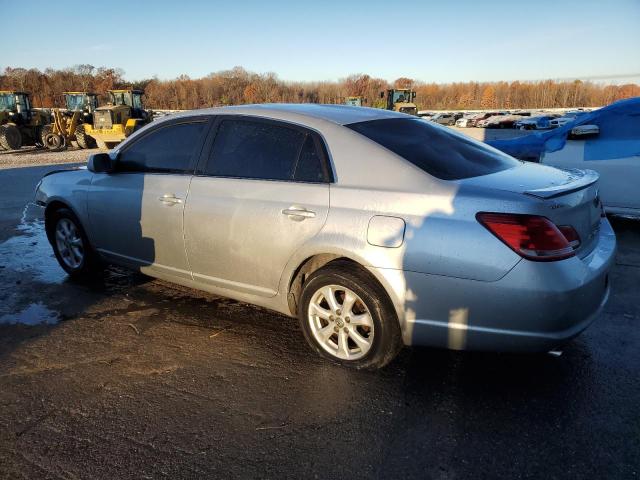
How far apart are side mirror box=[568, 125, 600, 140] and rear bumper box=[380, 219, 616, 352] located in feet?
13.4

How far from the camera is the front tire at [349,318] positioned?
2889mm

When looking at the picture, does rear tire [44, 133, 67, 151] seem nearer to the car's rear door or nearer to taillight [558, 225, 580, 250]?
the car's rear door

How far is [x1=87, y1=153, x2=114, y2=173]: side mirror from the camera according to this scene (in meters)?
4.23

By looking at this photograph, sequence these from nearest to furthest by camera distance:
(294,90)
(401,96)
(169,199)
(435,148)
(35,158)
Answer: (435,148)
(169,199)
(35,158)
(401,96)
(294,90)

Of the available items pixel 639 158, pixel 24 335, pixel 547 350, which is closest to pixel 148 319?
pixel 24 335

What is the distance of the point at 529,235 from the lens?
8.22ft

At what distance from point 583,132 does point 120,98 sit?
24299 millimetres

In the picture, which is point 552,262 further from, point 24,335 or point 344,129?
point 24,335

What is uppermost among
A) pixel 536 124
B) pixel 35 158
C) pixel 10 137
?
pixel 536 124

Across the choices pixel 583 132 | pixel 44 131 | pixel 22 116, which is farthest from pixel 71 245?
pixel 22 116

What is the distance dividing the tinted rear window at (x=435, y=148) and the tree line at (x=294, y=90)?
7992 centimetres

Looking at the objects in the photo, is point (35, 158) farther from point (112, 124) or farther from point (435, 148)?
point (435, 148)

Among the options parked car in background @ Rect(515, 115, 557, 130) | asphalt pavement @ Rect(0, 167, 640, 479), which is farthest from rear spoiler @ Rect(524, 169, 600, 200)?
parked car in background @ Rect(515, 115, 557, 130)

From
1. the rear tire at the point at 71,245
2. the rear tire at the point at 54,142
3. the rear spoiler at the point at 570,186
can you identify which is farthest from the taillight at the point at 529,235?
the rear tire at the point at 54,142
